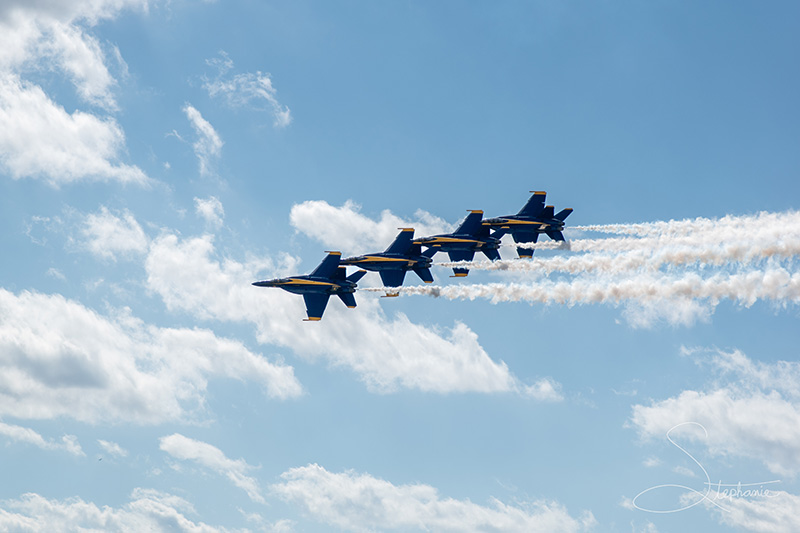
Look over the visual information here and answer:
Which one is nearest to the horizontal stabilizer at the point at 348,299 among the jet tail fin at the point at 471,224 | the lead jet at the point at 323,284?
the lead jet at the point at 323,284

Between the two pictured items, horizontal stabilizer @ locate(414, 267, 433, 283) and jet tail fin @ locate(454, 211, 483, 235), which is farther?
jet tail fin @ locate(454, 211, 483, 235)

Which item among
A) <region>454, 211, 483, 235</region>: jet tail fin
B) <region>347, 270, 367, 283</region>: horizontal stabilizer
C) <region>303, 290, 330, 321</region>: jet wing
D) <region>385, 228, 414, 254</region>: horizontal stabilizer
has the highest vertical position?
<region>454, 211, 483, 235</region>: jet tail fin

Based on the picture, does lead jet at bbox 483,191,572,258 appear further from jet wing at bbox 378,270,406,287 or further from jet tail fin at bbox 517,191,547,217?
jet wing at bbox 378,270,406,287

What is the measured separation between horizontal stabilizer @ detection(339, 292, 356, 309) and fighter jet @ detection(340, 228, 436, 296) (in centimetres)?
490

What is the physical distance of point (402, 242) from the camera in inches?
4899

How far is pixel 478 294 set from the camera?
118 meters

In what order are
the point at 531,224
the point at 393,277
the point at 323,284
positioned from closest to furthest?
1. the point at 323,284
2. the point at 393,277
3. the point at 531,224

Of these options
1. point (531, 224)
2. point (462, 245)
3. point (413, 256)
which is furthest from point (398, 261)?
point (531, 224)

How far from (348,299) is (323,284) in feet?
12.5

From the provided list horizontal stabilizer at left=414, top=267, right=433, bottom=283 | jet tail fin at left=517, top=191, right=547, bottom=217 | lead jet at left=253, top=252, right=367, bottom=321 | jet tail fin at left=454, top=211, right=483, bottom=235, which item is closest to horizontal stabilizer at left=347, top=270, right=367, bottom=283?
lead jet at left=253, top=252, right=367, bottom=321

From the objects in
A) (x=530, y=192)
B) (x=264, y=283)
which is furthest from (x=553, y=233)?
(x=264, y=283)

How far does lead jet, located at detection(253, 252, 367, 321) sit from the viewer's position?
120875 millimetres

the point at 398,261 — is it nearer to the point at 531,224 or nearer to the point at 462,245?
the point at 462,245

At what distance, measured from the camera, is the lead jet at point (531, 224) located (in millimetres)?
132250
